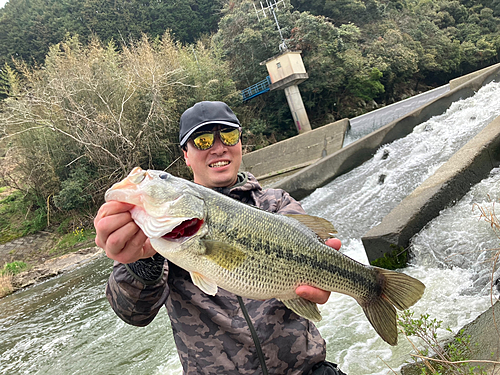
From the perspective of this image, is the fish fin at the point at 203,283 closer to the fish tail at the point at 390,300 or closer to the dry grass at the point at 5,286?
the fish tail at the point at 390,300

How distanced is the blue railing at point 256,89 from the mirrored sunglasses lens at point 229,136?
25.0 m

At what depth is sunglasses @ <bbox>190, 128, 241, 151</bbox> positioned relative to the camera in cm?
236

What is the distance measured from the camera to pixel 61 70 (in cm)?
1859

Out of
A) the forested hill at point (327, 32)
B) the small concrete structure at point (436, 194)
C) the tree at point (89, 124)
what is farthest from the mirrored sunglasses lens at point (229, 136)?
the forested hill at point (327, 32)

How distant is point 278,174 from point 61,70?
13.3 metres

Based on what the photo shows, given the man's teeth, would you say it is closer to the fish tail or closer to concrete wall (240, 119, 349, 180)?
the fish tail

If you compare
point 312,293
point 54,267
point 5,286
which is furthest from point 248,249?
point 54,267

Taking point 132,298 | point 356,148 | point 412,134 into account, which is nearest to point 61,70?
point 356,148

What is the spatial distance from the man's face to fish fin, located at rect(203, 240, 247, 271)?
81 cm

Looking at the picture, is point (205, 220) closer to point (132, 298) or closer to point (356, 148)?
point (132, 298)

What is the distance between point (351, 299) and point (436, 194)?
86.8 inches

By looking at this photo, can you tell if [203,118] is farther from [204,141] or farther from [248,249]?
[248,249]

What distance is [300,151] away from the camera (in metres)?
18.3

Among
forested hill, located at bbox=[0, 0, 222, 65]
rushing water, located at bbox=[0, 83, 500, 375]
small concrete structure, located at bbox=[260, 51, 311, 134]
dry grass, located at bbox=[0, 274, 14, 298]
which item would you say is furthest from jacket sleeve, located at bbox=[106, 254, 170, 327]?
forested hill, located at bbox=[0, 0, 222, 65]
